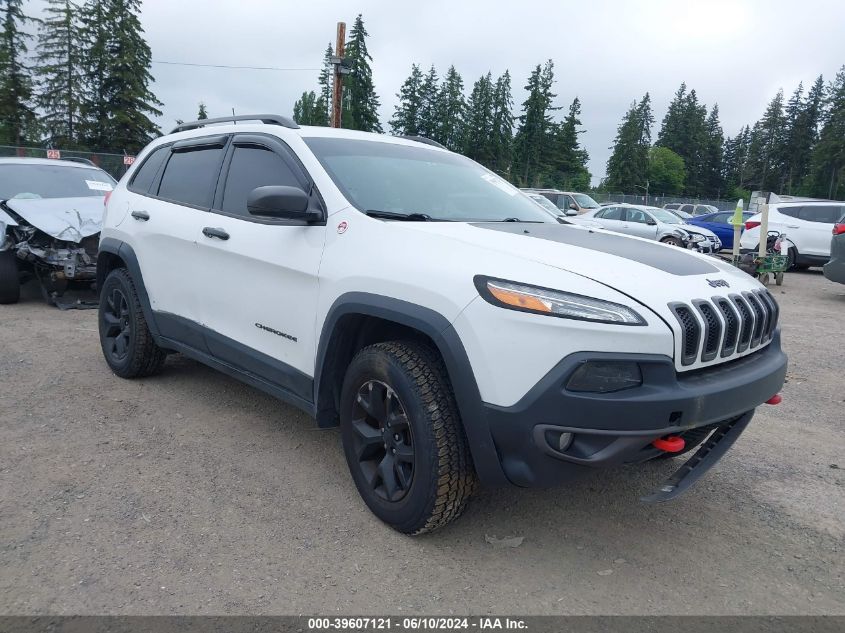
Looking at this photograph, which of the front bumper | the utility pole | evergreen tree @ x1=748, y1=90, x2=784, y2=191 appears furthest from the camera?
evergreen tree @ x1=748, y1=90, x2=784, y2=191

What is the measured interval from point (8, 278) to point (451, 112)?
73230 mm

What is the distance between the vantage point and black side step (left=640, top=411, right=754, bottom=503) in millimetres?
2637

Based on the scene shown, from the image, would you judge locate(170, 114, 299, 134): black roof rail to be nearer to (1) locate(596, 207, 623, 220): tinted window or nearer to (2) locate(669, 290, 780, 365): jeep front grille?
(2) locate(669, 290, 780, 365): jeep front grille

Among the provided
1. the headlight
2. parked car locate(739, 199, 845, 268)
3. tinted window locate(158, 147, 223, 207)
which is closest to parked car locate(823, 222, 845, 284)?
parked car locate(739, 199, 845, 268)

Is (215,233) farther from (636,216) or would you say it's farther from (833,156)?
(833,156)

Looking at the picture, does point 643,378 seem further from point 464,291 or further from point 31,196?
point 31,196

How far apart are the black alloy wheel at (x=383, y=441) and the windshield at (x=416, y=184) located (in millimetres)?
903

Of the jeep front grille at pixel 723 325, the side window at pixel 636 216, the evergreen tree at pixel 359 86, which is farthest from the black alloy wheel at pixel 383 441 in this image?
the evergreen tree at pixel 359 86

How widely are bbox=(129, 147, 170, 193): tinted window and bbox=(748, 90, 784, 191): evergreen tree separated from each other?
346 feet

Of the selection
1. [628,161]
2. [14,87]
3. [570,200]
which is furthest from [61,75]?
[628,161]

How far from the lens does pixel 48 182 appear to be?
8.16 m

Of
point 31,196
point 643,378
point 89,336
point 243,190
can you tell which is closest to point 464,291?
point 643,378

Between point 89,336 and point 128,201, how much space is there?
2076 millimetres

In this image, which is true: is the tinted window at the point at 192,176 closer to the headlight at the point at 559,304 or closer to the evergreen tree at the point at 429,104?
the headlight at the point at 559,304
